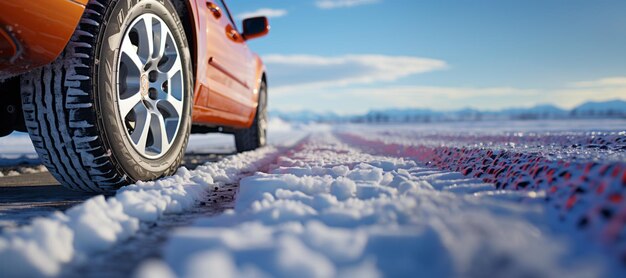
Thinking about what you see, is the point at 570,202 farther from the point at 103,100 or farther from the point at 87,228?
the point at 103,100

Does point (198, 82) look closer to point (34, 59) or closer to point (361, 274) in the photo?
point (34, 59)

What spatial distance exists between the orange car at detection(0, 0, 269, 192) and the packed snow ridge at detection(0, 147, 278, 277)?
28 cm

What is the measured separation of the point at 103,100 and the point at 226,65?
1.87 metres

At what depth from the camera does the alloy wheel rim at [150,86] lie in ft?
7.84

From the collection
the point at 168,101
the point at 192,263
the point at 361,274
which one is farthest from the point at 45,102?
the point at 361,274

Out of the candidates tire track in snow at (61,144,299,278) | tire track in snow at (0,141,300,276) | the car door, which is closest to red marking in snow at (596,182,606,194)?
tire track in snow at (61,144,299,278)

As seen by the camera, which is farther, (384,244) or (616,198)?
(616,198)

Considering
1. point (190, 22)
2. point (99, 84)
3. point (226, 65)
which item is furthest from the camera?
point (226, 65)

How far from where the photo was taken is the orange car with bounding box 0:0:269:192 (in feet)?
6.07

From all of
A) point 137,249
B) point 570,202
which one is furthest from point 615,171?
point 137,249

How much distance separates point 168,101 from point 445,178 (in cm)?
168

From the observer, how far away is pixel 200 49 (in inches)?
125

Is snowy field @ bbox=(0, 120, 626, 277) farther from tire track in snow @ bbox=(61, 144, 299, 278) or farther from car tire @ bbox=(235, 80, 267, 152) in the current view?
car tire @ bbox=(235, 80, 267, 152)

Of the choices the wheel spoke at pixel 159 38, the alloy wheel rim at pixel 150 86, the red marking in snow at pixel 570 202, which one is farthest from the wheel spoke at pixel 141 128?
the red marking in snow at pixel 570 202
